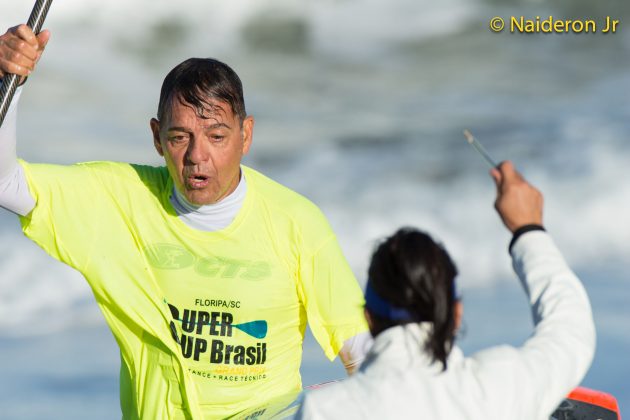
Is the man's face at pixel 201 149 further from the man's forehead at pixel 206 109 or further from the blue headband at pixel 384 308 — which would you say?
the blue headband at pixel 384 308

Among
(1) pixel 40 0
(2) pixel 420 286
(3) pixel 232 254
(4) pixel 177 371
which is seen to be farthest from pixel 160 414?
(2) pixel 420 286

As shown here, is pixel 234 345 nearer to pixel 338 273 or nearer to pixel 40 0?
pixel 338 273

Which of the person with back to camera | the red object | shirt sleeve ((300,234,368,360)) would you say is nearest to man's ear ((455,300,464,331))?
the person with back to camera

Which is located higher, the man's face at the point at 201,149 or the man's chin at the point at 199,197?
the man's face at the point at 201,149

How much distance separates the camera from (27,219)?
3936 mm

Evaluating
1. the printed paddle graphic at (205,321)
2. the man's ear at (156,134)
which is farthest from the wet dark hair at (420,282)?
the man's ear at (156,134)

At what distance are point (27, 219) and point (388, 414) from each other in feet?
6.58

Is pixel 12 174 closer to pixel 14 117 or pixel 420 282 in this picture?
pixel 14 117

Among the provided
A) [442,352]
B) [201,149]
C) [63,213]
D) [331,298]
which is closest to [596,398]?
[331,298]

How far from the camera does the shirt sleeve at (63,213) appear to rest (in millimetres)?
3920

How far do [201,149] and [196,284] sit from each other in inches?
20.0

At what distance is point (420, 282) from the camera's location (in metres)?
2.38

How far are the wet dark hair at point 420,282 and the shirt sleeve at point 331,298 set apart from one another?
1.48m

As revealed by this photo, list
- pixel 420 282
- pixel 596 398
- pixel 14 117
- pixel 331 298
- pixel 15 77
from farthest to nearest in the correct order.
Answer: pixel 596 398 → pixel 331 298 → pixel 14 117 → pixel 15 77 → pixel 420 282
